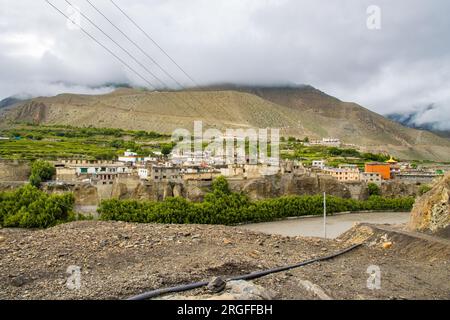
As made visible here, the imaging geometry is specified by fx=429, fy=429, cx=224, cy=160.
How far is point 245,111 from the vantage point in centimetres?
13738

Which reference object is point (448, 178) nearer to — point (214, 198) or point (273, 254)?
point (273, 254)

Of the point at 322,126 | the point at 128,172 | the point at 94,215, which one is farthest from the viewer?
the point at 322,126

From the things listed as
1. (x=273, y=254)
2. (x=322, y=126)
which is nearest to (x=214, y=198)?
(x=273, y=254)

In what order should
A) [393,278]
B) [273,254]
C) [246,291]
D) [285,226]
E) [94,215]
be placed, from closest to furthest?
[246,291] < [393,278] < [273,254] < [94,215] < [285,226]

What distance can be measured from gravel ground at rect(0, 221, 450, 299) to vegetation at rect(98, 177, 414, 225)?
18.9 m

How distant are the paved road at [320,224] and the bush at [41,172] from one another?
18.0 metres

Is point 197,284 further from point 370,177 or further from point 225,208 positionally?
point 370,177

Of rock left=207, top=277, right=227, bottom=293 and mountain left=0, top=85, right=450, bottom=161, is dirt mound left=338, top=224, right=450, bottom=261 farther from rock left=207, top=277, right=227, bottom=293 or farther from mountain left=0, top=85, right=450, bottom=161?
mountain left=0, top=85, right=450, bottom=161

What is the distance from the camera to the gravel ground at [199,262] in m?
5.47

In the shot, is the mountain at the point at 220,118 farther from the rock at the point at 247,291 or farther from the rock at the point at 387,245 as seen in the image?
the rock at the point at 247,291

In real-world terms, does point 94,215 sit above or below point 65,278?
below

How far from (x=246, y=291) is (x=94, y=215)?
2632 centimetres

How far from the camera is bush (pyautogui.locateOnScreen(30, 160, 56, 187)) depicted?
118ft

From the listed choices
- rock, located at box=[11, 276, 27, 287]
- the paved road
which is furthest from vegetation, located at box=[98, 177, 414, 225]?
rock, located at box=[11, 276, 27, 287]
